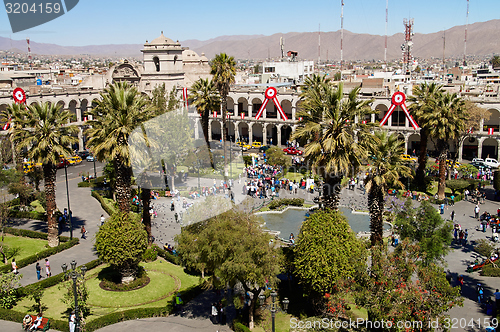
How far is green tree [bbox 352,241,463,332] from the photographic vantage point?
55.9 ft

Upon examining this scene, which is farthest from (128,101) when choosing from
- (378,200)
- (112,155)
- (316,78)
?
(316,78)

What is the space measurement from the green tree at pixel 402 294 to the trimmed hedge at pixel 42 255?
19258mm

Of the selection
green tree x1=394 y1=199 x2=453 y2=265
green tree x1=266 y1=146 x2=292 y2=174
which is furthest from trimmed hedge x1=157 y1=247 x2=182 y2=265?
green tree x1=266 y1=146 x2=292 y2=174

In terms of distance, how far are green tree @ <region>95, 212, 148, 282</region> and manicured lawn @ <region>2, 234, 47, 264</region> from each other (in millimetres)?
7956

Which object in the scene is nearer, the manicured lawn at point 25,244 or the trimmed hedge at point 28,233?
the manicured lawn at point 25,244

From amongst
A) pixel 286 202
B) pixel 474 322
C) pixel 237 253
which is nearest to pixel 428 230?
pixel 474 322

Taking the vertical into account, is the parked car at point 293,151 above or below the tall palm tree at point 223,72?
below

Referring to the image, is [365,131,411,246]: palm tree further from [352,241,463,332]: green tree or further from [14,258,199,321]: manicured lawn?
[14,258,199,321]: manicured lawn

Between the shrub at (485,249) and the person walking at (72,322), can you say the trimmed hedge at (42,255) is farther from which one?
the shrub at (485,249)

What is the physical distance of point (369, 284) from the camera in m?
18.6

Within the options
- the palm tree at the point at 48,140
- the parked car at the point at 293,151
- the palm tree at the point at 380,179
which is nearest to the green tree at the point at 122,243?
the palm tree at the point at 48,140

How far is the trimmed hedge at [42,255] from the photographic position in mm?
26250

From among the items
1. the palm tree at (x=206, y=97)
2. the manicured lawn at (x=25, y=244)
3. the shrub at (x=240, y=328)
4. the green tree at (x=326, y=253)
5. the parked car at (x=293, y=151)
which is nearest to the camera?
the green tree at (x=326, y=253)

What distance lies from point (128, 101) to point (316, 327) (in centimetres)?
1479
